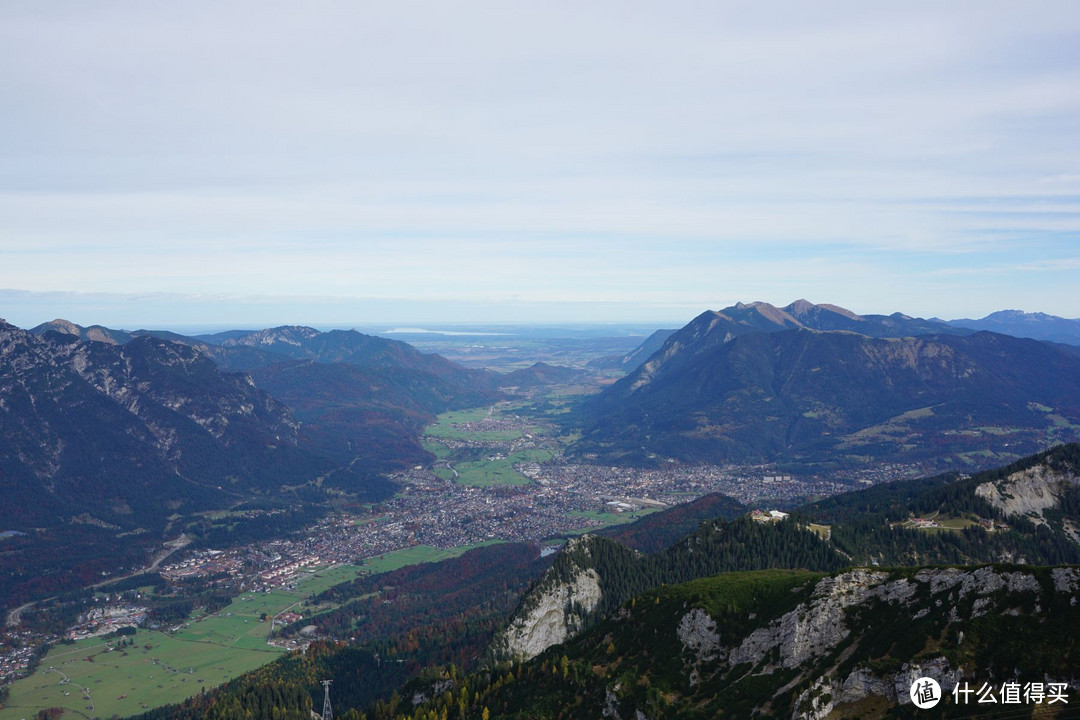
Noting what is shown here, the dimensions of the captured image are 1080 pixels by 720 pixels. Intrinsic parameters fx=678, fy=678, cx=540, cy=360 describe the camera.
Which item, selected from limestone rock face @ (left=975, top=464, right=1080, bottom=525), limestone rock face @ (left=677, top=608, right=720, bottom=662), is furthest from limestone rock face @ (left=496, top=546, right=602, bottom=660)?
limestone rock face @ (left=975, top=464, right=1080, bottom=525)

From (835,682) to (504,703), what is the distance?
50.9 meters

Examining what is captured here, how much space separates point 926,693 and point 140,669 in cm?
18167

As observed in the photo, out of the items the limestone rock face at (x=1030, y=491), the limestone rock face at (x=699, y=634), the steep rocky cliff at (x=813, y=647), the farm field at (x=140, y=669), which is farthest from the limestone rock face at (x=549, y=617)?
the limestone rock face at (x=1030, y=491)

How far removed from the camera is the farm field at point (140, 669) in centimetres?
15212

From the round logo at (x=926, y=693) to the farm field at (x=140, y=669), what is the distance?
154m

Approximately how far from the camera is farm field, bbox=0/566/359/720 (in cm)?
15212

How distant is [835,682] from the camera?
63594mm

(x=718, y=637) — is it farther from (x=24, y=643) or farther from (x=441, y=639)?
(x=24, y=643)

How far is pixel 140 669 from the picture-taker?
170375 mm

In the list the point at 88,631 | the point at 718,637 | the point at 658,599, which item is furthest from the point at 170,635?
the point at 718,637

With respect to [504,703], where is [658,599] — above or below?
above

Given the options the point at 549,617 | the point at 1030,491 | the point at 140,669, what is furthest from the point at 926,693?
the point at 140,669

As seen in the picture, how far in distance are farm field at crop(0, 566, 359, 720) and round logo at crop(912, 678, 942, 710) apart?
154457 mm

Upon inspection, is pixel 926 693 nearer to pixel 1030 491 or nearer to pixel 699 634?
pixel 699 634
